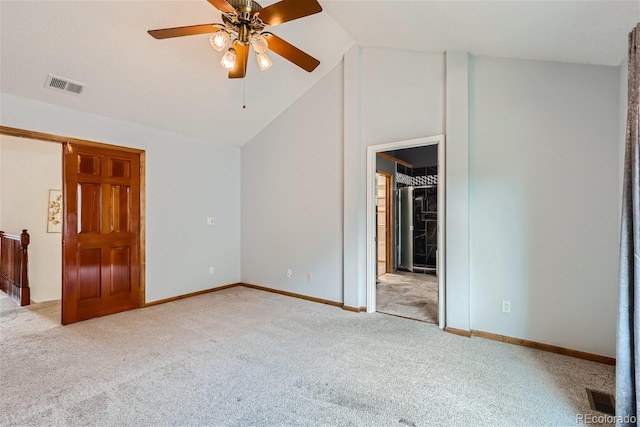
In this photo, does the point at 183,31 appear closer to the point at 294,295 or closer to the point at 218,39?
the point at 218,39

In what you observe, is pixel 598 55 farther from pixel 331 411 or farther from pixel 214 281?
pixel 214 281

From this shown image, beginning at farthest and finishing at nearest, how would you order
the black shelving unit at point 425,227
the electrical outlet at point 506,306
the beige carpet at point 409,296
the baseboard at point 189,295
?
1. the black shelving unit at point 425,227
2. the baseboard at point 189,295
3. the beige carpet at point 409,296
4. the electrical outlet at point 506,306

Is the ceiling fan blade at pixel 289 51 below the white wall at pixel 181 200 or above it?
above

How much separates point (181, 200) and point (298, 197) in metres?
1.66

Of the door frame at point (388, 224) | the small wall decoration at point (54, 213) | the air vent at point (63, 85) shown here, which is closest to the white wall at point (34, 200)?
the small wall decoration at point (54, 213)

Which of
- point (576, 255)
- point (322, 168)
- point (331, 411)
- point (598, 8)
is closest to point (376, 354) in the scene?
point (331, 411)

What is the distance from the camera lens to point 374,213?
3916 millimetres

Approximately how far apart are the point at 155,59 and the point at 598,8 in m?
3.56

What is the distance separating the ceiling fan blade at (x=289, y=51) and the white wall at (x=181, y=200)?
2482mm

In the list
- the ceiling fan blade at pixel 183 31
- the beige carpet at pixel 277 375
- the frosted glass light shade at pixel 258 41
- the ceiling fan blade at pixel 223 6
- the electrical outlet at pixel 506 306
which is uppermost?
the ceiling fan blade at pixel 223 6

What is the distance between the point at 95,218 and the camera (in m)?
3.70

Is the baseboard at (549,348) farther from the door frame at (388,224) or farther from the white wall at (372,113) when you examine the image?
the door frame at (388,224)

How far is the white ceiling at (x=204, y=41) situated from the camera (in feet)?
7.41

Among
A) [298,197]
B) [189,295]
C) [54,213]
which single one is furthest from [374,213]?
[54,213]
